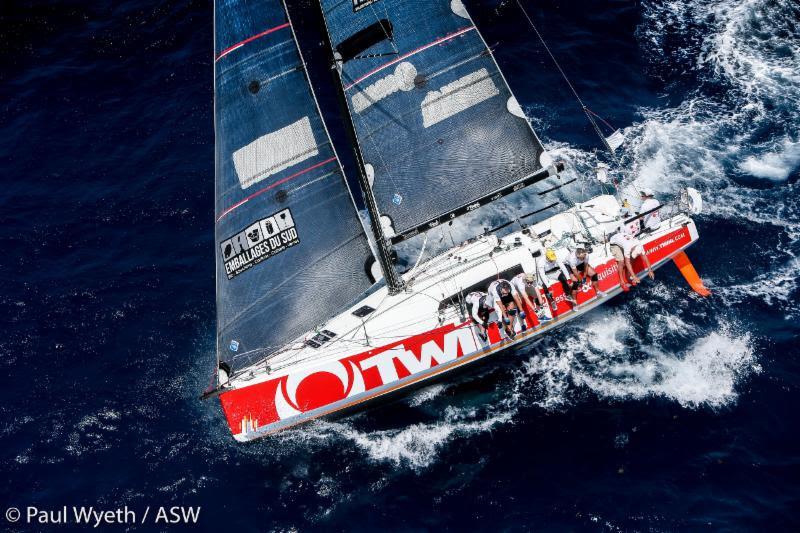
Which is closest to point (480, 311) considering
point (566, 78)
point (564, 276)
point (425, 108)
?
point (564, 276)

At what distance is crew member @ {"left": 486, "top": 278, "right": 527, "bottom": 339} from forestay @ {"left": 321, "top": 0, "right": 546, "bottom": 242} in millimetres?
1967

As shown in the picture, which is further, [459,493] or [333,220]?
[333,220]

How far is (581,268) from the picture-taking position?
16656mm

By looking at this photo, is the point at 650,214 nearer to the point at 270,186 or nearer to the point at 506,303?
the point at 506,303

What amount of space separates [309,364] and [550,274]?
19.2ft

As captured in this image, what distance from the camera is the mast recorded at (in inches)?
619

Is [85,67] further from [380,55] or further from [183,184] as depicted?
[380,55]

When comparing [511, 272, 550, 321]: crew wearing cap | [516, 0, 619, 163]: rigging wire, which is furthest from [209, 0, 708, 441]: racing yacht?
[516, 0, 619, 163]: rigging wire

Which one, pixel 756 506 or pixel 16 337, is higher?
pixel 16 337

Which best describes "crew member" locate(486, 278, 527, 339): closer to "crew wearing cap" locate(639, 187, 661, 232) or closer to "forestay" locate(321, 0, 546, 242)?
"forestay" locate(321, 0, 546, 242)

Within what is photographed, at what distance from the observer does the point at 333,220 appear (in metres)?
16.4

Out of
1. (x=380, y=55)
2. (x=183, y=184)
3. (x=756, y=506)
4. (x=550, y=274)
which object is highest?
(x=380, y=55)

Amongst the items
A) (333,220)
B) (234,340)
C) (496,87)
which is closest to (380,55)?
(496,87)

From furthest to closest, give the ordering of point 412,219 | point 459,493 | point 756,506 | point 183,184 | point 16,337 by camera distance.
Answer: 1. point 183,184
2. point 16,337
3. point 412,219
4. point 459,493
5. point 756,506
